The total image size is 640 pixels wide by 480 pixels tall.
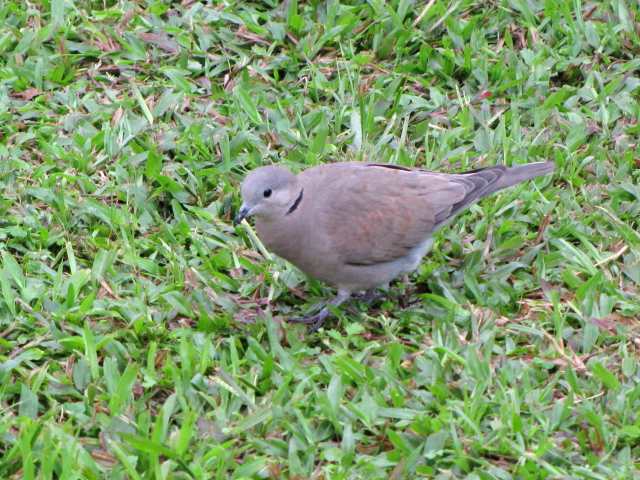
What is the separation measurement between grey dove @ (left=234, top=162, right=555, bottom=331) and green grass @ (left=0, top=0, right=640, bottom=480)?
29 cm

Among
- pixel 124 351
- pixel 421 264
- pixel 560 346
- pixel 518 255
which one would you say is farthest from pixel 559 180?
pixel 124 351

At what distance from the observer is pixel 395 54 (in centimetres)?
675

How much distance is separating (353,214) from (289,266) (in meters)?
0.67

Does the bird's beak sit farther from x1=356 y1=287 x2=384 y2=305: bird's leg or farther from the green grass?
x1=356 y1=287 x2=384 y2=305: bird's leg

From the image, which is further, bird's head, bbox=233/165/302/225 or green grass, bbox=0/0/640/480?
bird's head, bbox=233/165/302/225

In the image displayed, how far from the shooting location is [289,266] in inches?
204

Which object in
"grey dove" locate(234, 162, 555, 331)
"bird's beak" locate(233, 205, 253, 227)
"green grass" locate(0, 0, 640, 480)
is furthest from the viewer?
"grey dove" locate(234, 162, 555, 331)

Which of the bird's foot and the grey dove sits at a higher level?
the grey dove

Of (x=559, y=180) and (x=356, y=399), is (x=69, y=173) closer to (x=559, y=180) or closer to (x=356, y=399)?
(x=356, y=399)

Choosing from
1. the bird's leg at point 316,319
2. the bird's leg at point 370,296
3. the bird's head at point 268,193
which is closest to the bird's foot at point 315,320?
the bird's leg at point 316,319

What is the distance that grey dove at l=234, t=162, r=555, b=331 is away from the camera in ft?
15.1

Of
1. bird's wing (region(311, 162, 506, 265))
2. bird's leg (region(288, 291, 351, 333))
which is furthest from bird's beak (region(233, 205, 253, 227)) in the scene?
bird's leg (region(288, 291, 351, 333))

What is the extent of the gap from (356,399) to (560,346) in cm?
116

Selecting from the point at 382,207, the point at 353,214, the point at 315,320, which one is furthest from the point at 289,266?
the point at 382,207
